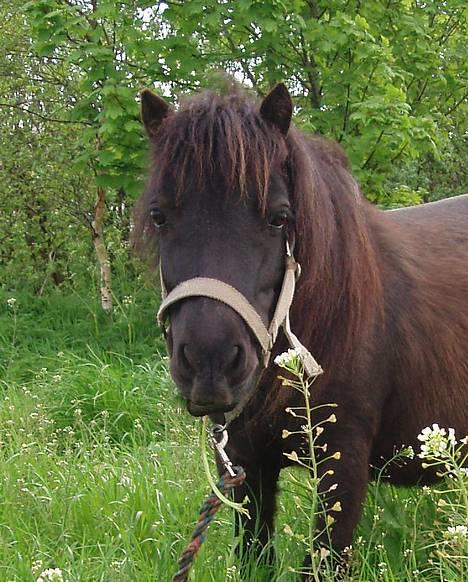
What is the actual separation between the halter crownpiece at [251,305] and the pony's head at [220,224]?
0.02m

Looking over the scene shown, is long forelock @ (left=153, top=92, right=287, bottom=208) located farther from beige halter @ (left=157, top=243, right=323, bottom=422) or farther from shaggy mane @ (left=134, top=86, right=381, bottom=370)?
beige halter @ (left=157, top=243, right=323, bottom=422)

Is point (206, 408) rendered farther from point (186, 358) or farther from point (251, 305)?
point (251, 305)

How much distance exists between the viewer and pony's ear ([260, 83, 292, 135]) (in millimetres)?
2354

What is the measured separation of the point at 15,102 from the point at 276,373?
6.89 m

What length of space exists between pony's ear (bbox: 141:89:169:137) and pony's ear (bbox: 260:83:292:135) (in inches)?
13.3

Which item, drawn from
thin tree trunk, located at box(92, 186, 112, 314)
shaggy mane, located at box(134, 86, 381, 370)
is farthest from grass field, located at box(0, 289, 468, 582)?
thin tree trunk, located at box(92, 186, 112, 314)

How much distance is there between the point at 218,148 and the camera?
2.22m

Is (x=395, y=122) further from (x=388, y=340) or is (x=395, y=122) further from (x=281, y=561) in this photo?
(x=281, y=561)

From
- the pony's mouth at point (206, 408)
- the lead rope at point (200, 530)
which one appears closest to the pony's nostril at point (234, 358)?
the pony's mouth at point (206, 408)

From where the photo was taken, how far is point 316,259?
2473mm

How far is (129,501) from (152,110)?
167 cm

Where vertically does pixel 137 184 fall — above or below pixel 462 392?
A: above

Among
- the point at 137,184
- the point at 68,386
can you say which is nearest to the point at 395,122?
the point at 137,184

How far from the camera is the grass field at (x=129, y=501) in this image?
8.83 feet
